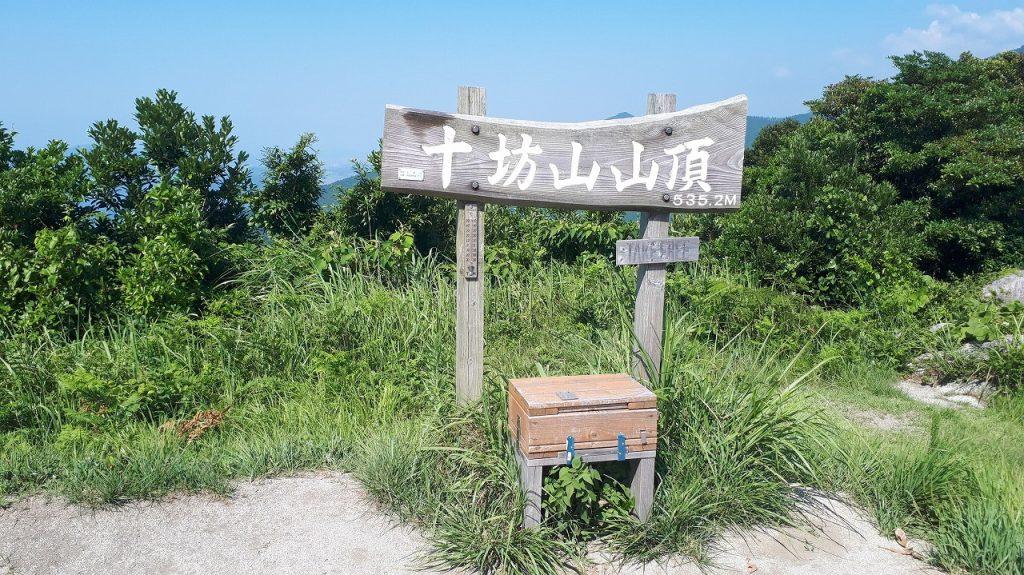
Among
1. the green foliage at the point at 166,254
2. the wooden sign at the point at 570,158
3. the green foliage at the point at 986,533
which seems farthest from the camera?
the green foliage at the point at 166,254

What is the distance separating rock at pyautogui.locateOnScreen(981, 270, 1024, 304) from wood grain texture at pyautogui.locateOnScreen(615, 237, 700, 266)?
479 centimetres

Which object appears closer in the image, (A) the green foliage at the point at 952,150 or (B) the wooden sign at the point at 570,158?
(B) the wooden sign at the point at 570,158

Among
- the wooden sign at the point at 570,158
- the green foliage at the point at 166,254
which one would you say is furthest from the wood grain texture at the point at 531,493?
the green foliage at the point at 166,254

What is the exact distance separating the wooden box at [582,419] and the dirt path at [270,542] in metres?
0.60

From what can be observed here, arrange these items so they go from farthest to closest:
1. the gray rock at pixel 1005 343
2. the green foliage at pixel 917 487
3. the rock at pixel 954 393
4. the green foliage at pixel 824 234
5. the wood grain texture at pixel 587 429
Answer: the green foliage at pixel 824 234, the gray rock at pixel 1005 343, the rock at pixel 954 393, the green foliage at pixel 917 487, the wood grain texture at pixel 587 429

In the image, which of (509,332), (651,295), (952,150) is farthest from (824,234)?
(651,295)

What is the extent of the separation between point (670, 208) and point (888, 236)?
413 cm

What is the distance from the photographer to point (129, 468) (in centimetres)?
414

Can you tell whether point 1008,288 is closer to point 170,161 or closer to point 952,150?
point 952,150

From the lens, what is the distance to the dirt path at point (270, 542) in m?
3.57

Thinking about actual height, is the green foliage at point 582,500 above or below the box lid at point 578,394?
below

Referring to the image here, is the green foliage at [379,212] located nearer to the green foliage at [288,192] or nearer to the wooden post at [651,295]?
→ the green foliage at [288,192]

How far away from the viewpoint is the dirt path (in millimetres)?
3568

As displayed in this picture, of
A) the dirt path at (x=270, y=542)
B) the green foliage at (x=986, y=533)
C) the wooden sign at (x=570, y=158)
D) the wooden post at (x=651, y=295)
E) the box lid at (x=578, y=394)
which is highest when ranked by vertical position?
the wooden sign at (x=570, y=158)
